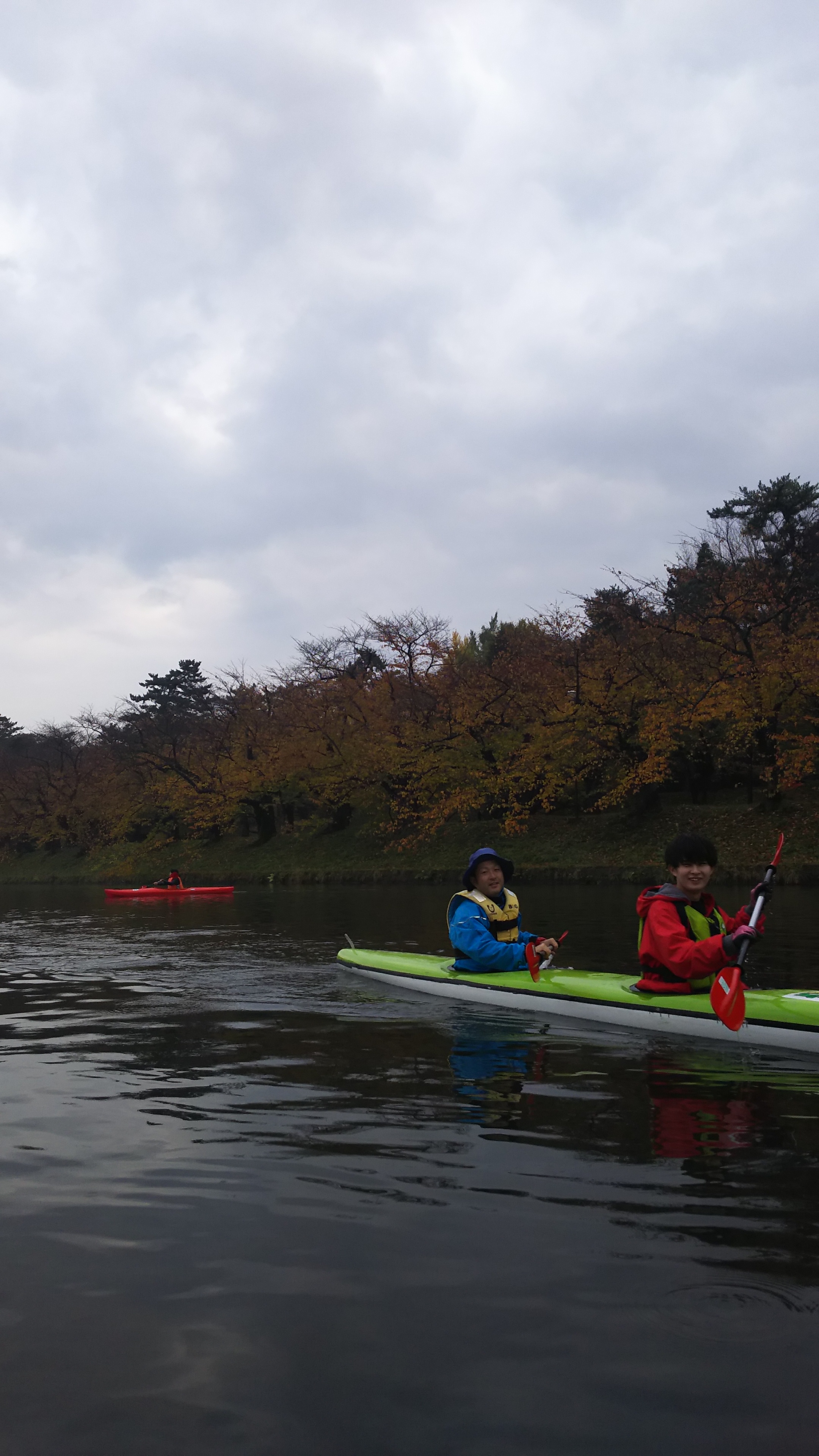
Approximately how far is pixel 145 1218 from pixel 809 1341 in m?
2.59

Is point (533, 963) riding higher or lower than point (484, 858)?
lower

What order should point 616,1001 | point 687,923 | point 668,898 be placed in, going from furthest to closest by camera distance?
point 616,1001
point 687,923
point 668,898

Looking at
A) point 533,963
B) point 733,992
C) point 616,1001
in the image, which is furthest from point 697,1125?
point 533,963

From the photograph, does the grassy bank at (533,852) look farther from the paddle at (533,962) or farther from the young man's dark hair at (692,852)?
the young man's dark hair at (692,852)

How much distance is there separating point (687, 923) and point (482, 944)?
265 cm

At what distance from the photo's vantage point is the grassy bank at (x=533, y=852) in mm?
29391

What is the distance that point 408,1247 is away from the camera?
3.83 meters

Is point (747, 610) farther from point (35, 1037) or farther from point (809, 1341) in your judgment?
point (809, 1341)

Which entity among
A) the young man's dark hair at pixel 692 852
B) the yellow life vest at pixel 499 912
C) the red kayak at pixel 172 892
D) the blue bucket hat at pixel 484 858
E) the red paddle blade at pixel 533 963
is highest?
the young man's dark hair at pixel 692 852

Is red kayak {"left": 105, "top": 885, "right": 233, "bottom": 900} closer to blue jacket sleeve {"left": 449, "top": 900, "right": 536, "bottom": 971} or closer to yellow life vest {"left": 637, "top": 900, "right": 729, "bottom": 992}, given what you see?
blue jacket sleeve {"left": 449, "top": 900, "right": 536, "bottom": 971}

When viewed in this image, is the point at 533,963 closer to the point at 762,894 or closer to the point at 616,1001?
the point at 616,1001

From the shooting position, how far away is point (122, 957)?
14750 mm

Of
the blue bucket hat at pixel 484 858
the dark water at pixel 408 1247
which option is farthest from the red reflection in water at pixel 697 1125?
the blue bucket hat at pixel 484 858

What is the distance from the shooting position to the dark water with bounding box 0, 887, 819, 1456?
109 inches
